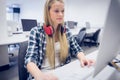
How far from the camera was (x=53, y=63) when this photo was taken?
1.20 metres

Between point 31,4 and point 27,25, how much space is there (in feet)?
17.2

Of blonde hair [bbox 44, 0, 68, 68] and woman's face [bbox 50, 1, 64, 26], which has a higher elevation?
woman's face [bbox 50, 1, 64, 26]

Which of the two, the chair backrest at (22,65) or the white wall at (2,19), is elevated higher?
the white wall at (2,19)

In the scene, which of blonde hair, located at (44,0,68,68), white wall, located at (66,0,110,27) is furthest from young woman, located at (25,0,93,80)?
white wall, located at (66,0,110,27)

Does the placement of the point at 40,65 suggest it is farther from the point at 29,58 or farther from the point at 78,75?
the point at 78,75

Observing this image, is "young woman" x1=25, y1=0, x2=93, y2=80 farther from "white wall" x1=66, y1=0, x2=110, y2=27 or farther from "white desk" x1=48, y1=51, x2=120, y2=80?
"white wall" x1=66, y1=0, x2=110, y2=27

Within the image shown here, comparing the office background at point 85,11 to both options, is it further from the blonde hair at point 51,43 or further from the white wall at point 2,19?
the blonde hair at point 51,43

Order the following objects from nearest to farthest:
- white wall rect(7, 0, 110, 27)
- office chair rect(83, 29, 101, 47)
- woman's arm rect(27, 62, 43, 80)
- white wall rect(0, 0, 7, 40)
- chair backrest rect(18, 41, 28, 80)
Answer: woman's arm rect(27, 62, 43, 80) < chair backrest rect(18, 41, 28, 80) < white wall rect(0, 0, 7, 40) < office chair rect(83, 29, 101, 47) < white wall rect(7, 0, 110, 27)

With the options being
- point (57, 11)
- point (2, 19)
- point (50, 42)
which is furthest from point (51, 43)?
point (2, 19)

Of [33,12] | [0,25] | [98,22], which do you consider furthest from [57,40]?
[33,12]

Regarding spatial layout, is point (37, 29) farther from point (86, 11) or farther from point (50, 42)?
point (86, 11)

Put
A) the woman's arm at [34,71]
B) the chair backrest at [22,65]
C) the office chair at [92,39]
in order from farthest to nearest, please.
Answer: the office chair at [92,39]
the chair backrest at [22,65]
the woman's arm at [34,71]

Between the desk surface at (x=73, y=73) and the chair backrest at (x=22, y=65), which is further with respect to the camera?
the chair backrest at (x=22, y=65)

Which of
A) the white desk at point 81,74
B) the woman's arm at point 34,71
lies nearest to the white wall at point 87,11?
the white desk at point 81,74
